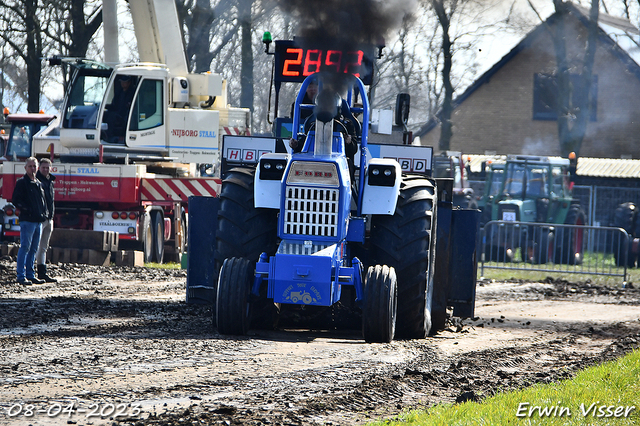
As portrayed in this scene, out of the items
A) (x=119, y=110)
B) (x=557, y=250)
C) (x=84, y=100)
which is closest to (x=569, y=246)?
(x=557, y=250)

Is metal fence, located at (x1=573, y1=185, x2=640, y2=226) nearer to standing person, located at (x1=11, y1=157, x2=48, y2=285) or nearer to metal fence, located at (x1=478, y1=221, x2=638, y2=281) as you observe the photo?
metal fence, located at (x1=478, y1=221, x2=638, y2=281)

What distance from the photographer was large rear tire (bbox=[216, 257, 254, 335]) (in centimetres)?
777

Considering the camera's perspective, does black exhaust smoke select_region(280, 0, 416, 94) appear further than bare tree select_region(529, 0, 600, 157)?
No

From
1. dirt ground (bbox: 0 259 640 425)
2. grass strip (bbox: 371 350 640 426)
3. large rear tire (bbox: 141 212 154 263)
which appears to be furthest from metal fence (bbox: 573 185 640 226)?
grass strip (bbox: 371 350 640 426)

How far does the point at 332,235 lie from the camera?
Result: 782cm

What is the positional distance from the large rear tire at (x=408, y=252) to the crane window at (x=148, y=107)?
40.0ft

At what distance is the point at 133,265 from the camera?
696 inches

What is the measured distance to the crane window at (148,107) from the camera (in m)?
19.6

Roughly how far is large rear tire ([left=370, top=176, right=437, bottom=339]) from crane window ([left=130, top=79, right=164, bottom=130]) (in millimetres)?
12178

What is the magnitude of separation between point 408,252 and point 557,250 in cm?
1128

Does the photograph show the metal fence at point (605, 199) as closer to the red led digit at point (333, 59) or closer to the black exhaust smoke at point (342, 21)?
the black exhaust smoke at point (342, 21)

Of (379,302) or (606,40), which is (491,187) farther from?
(379,302)

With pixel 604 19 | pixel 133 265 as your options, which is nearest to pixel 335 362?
pixel 133 265

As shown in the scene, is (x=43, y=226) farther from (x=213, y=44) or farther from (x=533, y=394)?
(x=213, y=44)
